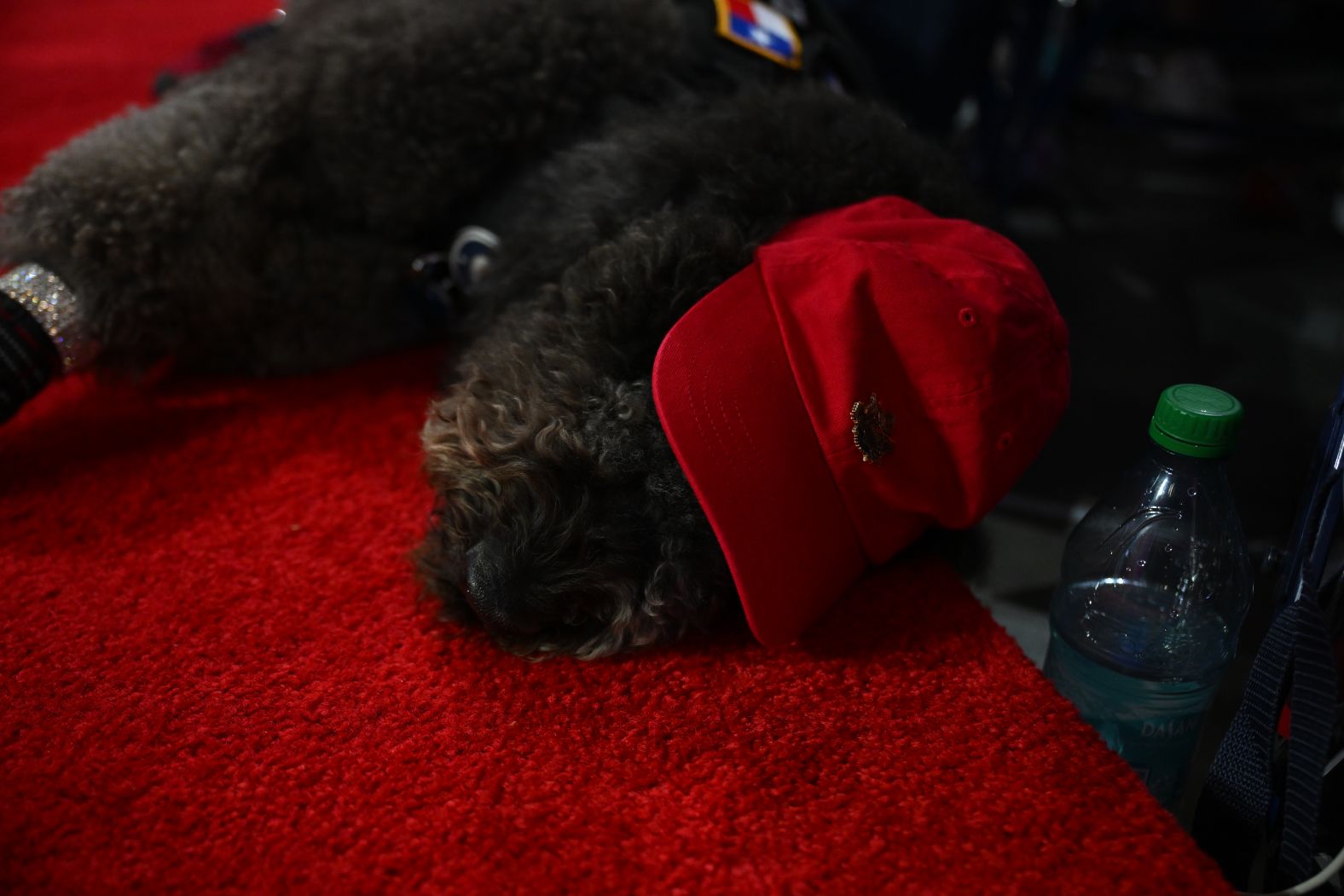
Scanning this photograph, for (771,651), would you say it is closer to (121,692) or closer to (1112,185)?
(121,692)

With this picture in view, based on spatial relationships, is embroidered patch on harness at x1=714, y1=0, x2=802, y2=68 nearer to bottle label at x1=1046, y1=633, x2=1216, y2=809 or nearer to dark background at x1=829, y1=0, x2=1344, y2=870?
dark background at x1=829, y1=0, x2=1344, y2=870

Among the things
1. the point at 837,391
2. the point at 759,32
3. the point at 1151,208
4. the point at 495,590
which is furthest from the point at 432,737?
the point at 1151,208

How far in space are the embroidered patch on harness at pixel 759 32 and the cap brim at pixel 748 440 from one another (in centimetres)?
52

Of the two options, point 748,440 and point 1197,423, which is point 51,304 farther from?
point 1197,423

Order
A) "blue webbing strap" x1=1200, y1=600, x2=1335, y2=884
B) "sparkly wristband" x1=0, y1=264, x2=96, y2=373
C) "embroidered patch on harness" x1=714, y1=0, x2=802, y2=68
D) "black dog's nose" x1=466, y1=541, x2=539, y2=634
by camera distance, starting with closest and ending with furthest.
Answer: "blue webbing strap" x1=1200, y1=600, x2=1335, y2=884 → "black dog's nose" x1=466, y1=541, x2=539, y2=634 → "sparkly wristband" x1=0, y1=264, x2=96, y2=373 → "embroidered patch on harness" x1=714, y1=0, x2=802, y2=68

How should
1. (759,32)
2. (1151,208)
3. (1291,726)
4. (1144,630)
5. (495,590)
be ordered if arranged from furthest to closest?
(1151,208), (759,32), (1144,630), (495,590), (1291,726)

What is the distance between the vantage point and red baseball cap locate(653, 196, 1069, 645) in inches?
29.9

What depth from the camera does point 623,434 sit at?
2.60 feet

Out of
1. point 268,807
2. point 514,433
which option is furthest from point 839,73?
point 268,807

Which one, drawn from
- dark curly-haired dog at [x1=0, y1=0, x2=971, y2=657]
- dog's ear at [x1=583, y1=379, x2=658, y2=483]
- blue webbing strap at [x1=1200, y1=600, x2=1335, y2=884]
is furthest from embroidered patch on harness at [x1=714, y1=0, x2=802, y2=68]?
blue webbing strap at [x1=1200, y1=600, x2=1335, y2=884]

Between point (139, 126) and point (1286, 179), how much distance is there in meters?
2.29

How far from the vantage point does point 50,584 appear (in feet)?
2.98

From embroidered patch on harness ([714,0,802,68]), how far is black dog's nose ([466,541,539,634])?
0.75 meters

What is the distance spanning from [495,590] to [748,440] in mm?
241
